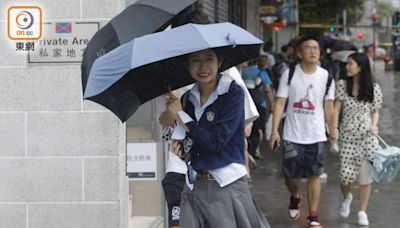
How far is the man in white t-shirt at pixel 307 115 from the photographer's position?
7148 millimetres

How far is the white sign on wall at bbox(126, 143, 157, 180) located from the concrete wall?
86 mm

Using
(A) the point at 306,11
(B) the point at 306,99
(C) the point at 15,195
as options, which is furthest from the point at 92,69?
(A) the point at 306,11

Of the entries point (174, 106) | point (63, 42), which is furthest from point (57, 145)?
point (174, 106)

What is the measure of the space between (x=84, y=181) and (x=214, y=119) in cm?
194

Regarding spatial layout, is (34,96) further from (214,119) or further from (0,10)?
(214,119)

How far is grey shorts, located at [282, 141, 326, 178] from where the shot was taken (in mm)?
7184

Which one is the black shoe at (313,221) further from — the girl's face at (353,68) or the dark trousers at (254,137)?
the dark trousers at (254,137)

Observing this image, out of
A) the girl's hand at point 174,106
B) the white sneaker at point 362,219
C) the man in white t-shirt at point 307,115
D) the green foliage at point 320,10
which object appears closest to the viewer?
the girl's hand at point 174,106

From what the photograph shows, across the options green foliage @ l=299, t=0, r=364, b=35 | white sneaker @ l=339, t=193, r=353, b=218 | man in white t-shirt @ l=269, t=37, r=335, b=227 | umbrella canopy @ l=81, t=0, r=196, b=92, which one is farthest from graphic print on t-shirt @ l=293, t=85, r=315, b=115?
green foliage @ l=299, t=0, r=364, b=35

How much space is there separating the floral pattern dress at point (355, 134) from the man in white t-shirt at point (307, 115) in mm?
216

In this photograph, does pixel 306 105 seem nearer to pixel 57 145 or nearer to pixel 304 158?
pixel 304 158

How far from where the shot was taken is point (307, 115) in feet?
23.6

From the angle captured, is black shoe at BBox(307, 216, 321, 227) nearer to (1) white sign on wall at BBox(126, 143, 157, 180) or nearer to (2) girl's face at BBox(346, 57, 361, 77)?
(2) girl's face at BBox(346, 57, 361, 77)

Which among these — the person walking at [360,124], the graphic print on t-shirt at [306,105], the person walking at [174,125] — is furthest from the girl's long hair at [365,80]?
the person walking at [174,125]
